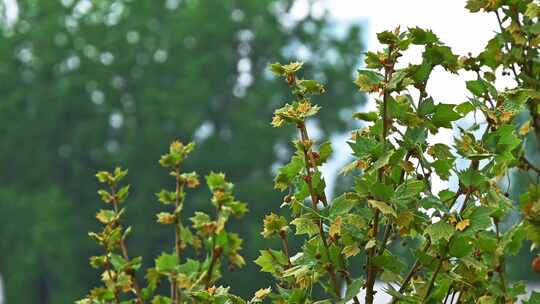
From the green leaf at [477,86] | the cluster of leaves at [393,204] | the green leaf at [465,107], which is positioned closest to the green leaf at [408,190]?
the cluster of leaves at [393,204]

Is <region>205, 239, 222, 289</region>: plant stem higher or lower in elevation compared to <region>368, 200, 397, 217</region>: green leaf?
higher

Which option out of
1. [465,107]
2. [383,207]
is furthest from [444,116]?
[383,207]

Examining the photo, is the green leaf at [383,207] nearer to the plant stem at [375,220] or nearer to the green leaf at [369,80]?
the plant stem at [375,220]

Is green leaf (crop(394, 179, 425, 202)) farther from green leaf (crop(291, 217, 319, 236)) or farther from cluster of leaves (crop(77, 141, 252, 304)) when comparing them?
cluster of leaves (crop(77, 141, 252, 304))

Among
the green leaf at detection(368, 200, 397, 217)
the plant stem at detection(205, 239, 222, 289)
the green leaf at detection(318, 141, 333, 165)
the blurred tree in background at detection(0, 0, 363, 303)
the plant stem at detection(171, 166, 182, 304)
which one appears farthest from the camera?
the blurred tree in background at detection(0, 0, 363, 303)

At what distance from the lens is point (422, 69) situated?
1.88 metres

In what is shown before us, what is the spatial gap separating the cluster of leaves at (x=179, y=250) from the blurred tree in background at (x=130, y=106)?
22.4 metres

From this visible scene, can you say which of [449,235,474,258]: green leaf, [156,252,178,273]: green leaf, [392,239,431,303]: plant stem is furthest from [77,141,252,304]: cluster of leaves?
[449,235,474,258]: green leaf

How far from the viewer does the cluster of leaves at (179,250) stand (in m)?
1.99

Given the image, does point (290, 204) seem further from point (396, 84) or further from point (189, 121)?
point (189, 121)

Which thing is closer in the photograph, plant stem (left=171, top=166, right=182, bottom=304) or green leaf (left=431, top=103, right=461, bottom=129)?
green leaf (left=431, top=103, right=461, bottom=129)

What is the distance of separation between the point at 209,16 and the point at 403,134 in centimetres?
2628

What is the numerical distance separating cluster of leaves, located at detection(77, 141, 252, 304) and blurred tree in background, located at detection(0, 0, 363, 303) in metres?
22.4

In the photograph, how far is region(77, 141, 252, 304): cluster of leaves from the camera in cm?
199
